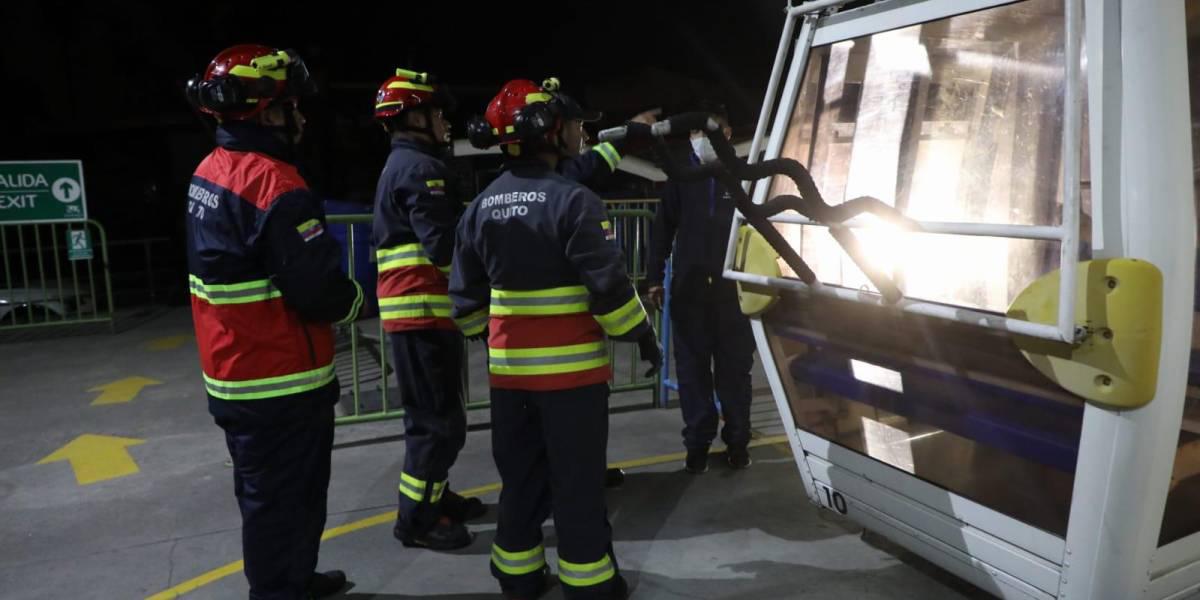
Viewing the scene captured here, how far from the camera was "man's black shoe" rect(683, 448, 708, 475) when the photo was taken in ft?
14.2

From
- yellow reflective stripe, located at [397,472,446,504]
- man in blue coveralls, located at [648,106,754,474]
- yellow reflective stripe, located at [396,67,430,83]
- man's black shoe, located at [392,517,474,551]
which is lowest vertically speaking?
man's black shoe, located at [392,517,474,551]

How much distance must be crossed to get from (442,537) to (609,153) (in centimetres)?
183

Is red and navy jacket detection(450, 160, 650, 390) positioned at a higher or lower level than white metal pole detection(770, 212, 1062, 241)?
lower

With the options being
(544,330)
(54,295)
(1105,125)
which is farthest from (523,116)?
(54,295)

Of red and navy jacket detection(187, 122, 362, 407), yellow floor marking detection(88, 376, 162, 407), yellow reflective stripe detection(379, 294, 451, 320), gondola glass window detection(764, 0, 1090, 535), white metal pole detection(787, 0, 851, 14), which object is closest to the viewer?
gondola glass window detection(764, 0, 1090, 535)

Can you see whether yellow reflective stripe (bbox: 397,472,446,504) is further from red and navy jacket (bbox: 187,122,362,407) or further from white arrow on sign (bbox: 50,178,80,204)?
white arrow on sign (bbox: 50,178,80,204)

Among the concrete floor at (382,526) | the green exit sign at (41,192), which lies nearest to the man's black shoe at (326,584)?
the concrete floor at (382,526)

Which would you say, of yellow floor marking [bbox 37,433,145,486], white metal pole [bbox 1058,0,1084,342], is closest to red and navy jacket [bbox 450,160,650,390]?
white metal pole [bbox 1058,0,1084,342]

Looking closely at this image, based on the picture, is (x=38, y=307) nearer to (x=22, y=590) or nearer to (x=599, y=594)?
(x=22, y=590)

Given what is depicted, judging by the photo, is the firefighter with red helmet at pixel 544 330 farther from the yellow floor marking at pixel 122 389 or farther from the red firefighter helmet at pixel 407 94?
the yellow floor marking at pixel 122 389

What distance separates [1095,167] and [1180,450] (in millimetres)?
1009

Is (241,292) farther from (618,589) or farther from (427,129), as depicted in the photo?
(618,589)

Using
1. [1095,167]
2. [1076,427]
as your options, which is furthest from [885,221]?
[1076,427]

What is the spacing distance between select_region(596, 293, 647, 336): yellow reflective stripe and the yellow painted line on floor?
1634mm
